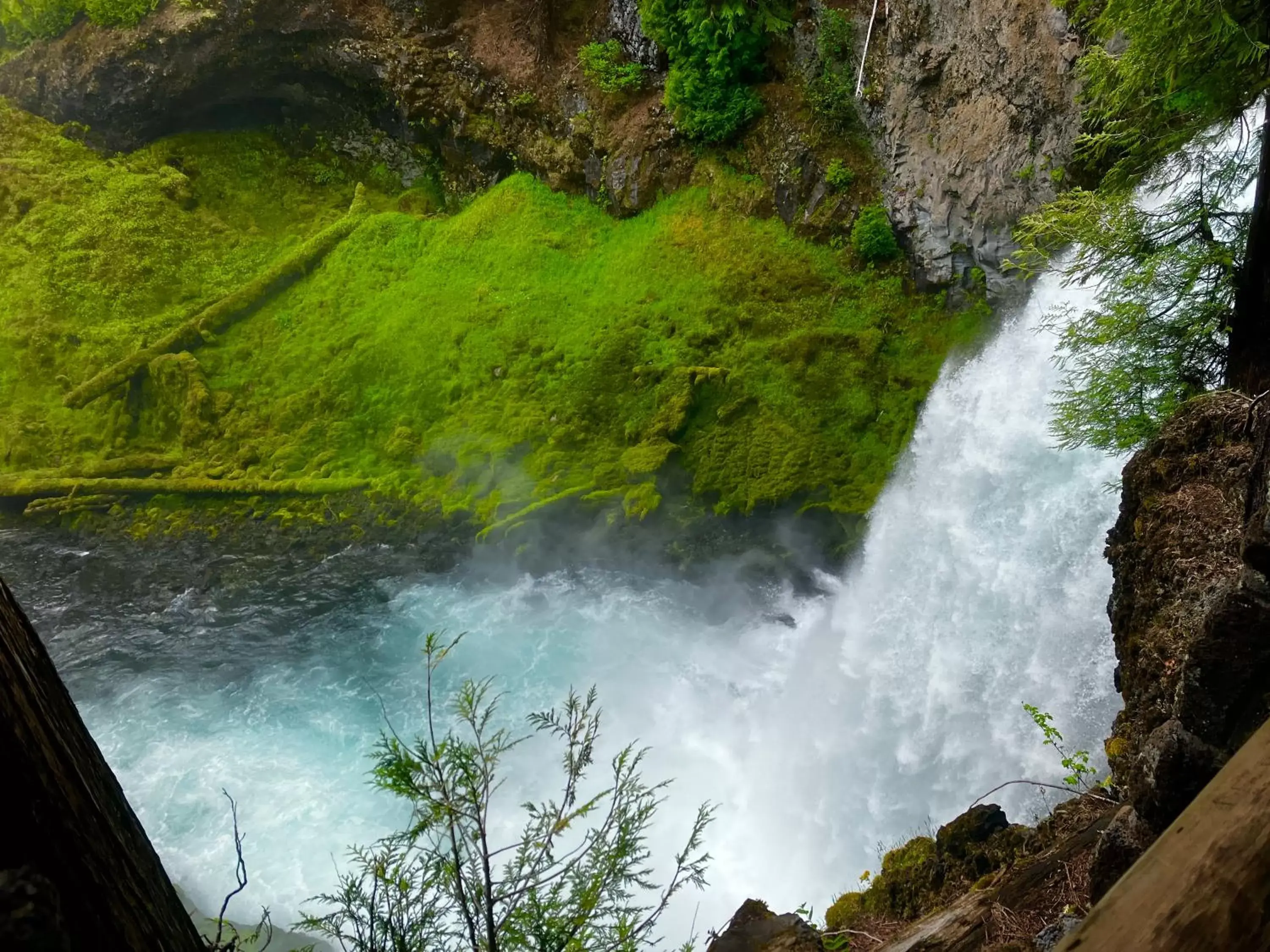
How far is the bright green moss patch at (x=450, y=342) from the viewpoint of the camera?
1032 cm

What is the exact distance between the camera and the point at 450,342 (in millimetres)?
12234

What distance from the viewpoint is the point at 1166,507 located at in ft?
15.1

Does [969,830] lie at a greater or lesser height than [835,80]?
lesser

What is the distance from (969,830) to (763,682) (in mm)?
3906

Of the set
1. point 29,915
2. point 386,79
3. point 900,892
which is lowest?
point 900,892

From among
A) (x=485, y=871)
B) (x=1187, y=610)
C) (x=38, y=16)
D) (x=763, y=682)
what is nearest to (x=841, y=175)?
(x=763, y=682)

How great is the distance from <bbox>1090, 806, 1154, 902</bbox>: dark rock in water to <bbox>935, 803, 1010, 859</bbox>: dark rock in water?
1.29 meters

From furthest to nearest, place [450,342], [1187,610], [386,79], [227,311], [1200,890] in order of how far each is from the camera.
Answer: [386,79] < [227,311] < [450,342] < [1187,610] < [1200,890]

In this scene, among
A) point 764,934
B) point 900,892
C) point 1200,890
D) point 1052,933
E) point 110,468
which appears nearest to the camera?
point 1200,890

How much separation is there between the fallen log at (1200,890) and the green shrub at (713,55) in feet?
39.4

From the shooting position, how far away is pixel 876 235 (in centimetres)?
1088

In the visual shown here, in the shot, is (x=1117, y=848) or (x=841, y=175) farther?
(x=841, y=175)

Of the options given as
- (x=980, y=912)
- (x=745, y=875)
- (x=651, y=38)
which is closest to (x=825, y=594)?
(x=745, y=875)

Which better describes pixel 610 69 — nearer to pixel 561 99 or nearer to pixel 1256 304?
→ pixel 561 99
